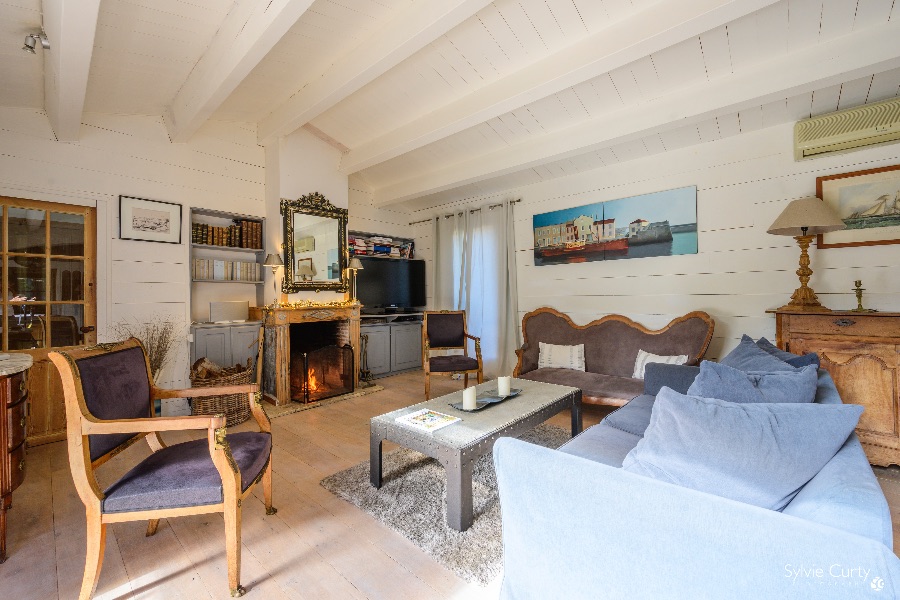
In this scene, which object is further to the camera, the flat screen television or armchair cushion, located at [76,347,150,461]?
the flat screen television

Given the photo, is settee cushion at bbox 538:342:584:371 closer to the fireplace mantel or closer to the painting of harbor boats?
the painting of harbor boats

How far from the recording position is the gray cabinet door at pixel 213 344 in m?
3.71

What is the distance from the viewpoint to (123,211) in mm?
3434

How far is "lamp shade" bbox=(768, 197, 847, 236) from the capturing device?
8.45ft

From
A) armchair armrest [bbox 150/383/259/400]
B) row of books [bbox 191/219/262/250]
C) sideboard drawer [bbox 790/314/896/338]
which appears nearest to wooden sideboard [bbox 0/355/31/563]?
armchair armrest [bbox 150/383/259/400]

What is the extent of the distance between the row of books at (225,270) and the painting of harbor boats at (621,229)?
310cm

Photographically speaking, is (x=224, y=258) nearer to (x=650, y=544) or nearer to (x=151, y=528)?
(x=151, y=528)

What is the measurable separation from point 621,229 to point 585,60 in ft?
6.12

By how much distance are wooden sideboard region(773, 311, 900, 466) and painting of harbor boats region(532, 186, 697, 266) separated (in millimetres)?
1211

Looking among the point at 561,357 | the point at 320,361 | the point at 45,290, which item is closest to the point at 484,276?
the point at 561,357

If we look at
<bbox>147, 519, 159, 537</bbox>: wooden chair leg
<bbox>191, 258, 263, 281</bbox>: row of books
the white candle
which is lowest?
<bbox>147, 519, 159, 537</bbox>: wooden chair leg

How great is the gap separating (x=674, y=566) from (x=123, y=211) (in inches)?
173

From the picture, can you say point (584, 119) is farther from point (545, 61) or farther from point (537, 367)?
point (537, 367)

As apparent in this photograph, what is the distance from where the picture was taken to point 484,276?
507 cm
